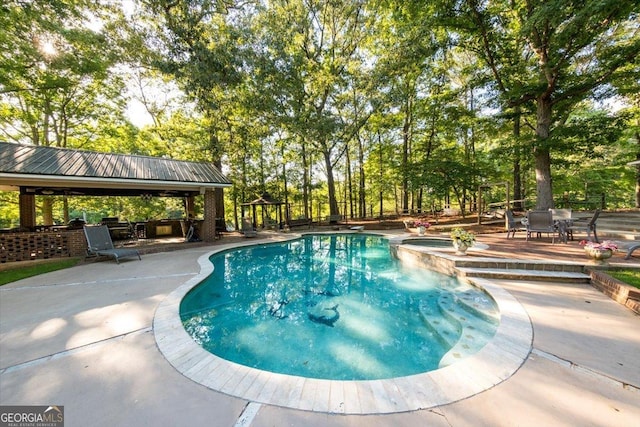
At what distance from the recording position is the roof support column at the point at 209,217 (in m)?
10.4

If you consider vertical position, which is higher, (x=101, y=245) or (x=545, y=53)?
(x=545, y=53)

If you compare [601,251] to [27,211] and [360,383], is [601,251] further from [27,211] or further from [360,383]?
[27,211]

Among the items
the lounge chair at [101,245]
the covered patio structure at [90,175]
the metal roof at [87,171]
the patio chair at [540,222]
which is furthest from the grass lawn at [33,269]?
the patio chair at [540,222]

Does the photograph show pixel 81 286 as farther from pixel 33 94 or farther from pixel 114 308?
pixel 33 94

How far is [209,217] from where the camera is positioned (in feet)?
34.7

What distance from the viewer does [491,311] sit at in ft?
12.6

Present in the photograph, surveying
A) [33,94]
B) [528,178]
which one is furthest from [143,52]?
[528,178]

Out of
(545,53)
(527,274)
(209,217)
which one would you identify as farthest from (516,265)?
(209,217)

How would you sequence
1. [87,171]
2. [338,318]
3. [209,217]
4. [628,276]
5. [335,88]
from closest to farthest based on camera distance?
1. [628,276]
2. [338,318]
3. [87,171]
4. [209,217]
5. [335,88]

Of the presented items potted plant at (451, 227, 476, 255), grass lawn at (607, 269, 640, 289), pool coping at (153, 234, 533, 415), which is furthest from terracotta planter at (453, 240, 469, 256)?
pool coping at (153, 234, 533, 415)

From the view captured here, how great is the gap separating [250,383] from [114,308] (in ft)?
10.1

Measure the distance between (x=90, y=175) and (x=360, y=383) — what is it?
377 inches

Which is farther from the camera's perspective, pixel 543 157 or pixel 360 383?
pixel 543 157

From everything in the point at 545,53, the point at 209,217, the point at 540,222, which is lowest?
the point at 540,222
